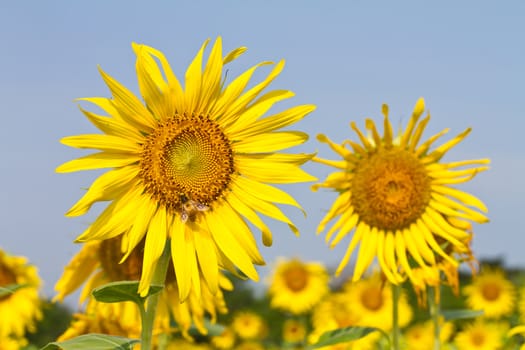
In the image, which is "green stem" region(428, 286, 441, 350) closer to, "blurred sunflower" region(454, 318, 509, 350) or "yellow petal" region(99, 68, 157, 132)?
"blurred sunflower" region(454, 318, 509, 350)

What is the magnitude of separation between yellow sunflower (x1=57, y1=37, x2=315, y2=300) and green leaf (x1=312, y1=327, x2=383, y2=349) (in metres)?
1.20

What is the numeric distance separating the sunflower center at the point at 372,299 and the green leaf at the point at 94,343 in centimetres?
634

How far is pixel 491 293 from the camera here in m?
11.5

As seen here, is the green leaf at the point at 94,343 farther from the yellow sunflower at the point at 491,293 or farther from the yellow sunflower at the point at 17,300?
the yellow sunflower at the point at 491,293

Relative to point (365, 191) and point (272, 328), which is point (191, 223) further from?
point (272, 328)

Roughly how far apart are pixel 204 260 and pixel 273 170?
1.69 ft

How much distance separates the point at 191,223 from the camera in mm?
3697

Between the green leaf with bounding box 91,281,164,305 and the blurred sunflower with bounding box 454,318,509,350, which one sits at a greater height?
the green leaf with bounding box 91,281,164,305

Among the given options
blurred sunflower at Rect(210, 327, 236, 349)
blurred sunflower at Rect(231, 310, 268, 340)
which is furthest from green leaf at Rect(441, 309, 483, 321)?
blurred sunflower at Rect(231, 310, 268, 340)

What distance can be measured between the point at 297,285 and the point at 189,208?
7.92 metres

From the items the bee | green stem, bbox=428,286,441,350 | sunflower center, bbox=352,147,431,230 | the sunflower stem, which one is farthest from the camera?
green stem, bbox=428,286,441,350

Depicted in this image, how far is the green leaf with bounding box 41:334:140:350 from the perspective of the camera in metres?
3.21

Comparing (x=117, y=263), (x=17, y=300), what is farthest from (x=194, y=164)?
(x=17, y=300)

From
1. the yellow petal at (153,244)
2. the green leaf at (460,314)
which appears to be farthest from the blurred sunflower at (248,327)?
the yellow petal at (153,244)
